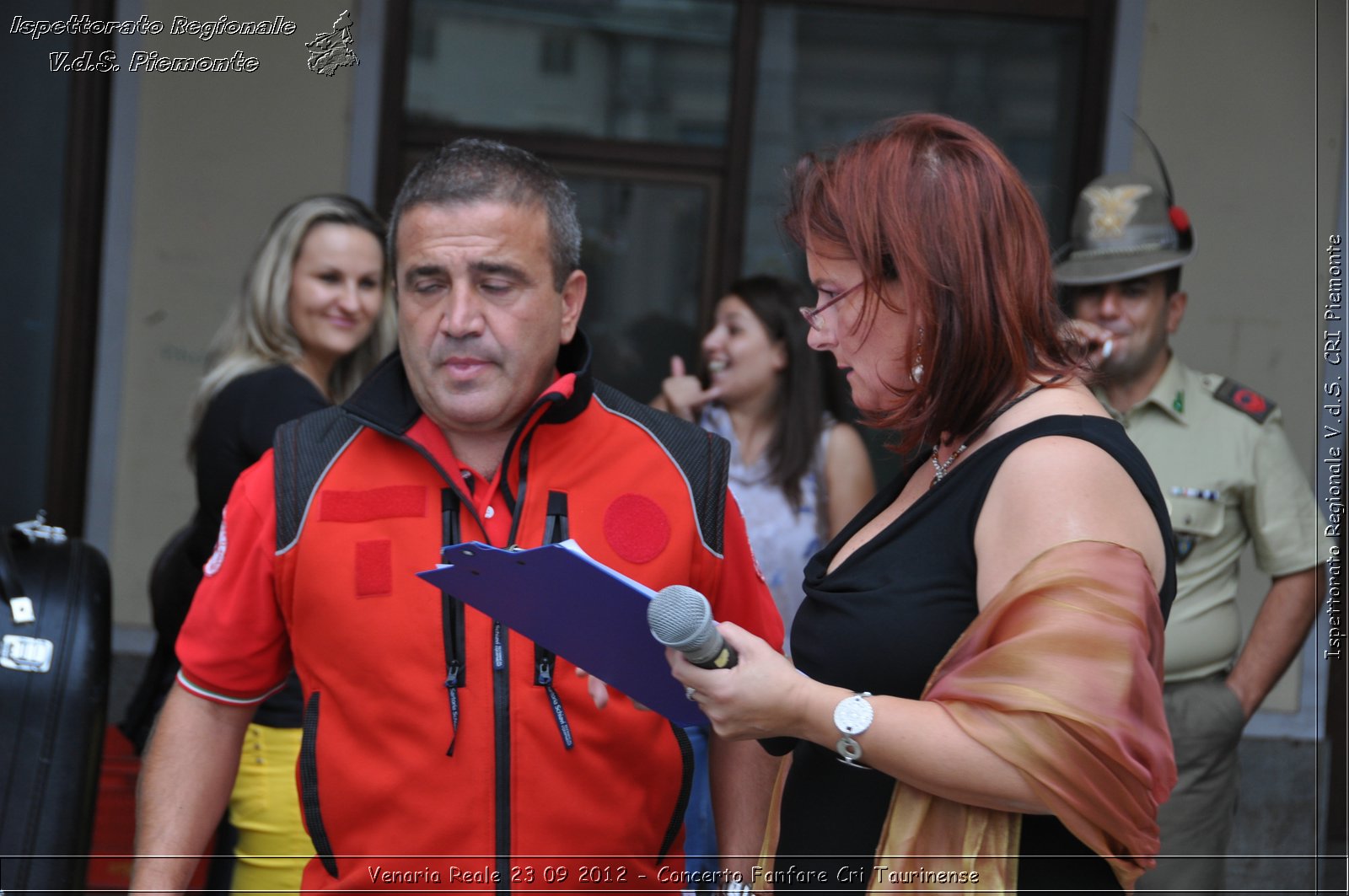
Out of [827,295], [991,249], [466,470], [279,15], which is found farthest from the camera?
[279,15]

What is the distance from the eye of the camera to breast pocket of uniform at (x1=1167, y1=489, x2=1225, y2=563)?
3.57 metres

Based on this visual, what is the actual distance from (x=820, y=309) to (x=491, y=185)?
751 mm

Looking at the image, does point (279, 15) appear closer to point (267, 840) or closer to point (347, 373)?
point (347, 373)

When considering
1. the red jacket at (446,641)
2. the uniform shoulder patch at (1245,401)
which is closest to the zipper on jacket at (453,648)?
the red jacket at (446,641)

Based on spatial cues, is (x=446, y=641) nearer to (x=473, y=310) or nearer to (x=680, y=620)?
(x=473, y=310)

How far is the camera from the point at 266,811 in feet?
9.80

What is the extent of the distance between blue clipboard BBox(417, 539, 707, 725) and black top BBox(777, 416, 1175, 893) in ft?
0.73

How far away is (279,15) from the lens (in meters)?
5.05

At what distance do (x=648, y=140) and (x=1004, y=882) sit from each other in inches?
169

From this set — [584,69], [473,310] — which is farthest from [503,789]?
[584,69]

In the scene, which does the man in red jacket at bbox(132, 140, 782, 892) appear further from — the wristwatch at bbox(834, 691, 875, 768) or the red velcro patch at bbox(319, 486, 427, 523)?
the wristwatch at bbox(834, 691, 875, 768)

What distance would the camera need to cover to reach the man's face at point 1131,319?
146 inches

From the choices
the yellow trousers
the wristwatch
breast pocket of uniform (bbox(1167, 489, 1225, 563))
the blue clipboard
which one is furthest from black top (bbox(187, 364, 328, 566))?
breast pocket of uniform (bbox(1167, 489, 1225, 563))

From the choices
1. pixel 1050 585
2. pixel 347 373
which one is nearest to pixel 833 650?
pixel 1050 585
